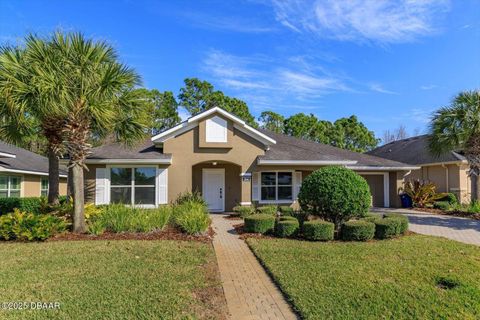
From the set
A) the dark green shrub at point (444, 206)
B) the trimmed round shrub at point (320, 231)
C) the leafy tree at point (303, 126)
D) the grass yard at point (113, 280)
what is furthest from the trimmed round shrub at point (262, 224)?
the leafy tree at point (303, 126)

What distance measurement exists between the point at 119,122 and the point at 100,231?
13.0 feet

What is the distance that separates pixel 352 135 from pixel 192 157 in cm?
2881

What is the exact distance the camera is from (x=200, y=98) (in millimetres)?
39938

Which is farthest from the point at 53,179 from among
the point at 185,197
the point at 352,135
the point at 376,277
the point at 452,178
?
the point at 352,135

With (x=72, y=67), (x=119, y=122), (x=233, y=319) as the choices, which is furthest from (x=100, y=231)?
(x=233, y=319)

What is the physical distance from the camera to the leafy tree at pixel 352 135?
4006 cm

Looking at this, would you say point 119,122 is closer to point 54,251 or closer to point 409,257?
point 54,251

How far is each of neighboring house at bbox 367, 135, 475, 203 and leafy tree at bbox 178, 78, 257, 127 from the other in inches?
684

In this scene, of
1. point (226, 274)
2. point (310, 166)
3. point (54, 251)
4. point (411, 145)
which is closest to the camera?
point (226, 274)

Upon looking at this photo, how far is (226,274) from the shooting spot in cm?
703

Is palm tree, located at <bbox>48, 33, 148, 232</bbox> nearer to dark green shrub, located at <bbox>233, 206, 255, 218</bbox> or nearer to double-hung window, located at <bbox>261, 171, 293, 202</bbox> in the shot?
dark green shrub, located at <bbox>233, 206, 255, 218</bbox>

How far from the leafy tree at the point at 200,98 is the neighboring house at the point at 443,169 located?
17.4m

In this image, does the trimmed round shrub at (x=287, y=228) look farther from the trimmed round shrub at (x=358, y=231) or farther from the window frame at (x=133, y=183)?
the window frame at (x=133, y=183)

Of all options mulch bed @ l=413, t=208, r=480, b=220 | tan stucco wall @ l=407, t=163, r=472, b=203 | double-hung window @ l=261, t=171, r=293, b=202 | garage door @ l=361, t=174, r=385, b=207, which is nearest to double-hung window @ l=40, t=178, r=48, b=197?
double-hung window @ l=261, t=171, r=293, b=202
